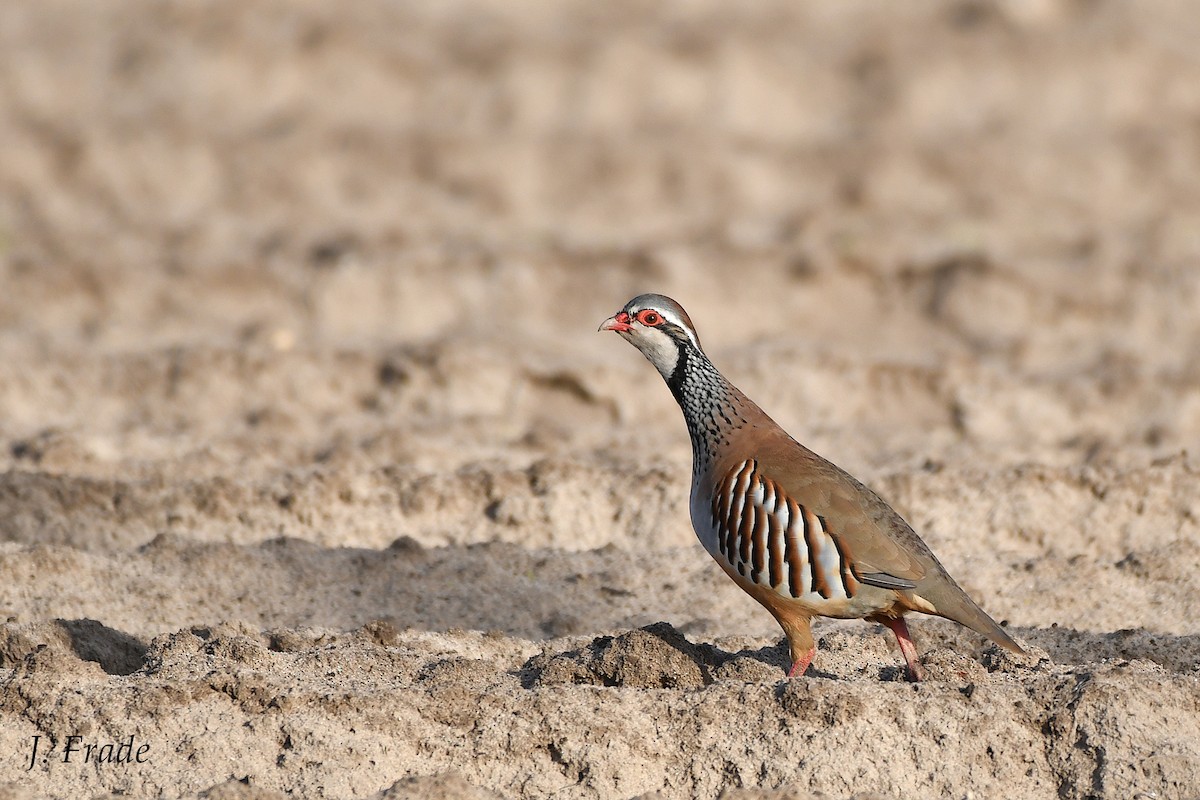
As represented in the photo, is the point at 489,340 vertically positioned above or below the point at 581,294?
below

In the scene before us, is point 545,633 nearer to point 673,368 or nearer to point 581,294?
point 673,368

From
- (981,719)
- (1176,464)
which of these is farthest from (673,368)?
(1176,464)

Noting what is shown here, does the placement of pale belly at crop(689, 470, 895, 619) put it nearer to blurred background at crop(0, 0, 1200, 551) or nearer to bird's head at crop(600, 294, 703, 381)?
bird's head at crop(600, 294, 703, 381)

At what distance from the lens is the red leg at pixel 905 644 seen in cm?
543

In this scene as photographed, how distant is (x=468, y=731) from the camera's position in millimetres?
4895

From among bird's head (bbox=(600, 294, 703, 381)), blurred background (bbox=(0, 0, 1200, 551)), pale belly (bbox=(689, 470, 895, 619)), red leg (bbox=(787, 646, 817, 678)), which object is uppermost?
blurred background (bbox=(0, 0, 1200, 551))

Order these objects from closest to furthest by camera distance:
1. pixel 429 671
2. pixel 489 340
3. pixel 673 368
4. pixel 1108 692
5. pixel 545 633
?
pixel 1108 692, pixel 429 671, pixel 673 368, pixel 545 633, pixel 489 340

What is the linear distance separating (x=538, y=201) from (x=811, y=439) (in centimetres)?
616
